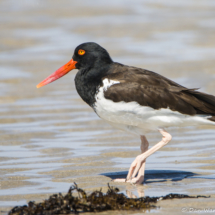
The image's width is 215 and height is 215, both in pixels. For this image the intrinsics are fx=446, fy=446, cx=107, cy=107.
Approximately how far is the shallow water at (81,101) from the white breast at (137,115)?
0.65 m

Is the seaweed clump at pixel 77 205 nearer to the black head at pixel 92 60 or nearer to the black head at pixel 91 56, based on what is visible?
the black head at pixel 92 60

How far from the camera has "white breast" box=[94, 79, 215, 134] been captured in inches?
218

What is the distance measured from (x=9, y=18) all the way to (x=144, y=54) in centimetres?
593

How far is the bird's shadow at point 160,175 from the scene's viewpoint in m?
5.59

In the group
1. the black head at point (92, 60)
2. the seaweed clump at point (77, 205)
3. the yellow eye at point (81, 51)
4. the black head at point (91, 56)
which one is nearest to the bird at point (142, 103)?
the black head at point (92, 60)

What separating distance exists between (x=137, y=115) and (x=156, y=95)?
34cm

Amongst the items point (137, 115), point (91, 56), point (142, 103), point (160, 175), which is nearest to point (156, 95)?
point (142, 103)

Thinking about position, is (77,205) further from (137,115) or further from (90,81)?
(90,81)

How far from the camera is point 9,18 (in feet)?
53.9

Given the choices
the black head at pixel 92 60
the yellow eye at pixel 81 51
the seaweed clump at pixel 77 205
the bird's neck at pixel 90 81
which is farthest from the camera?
the yellow eye at pixel 81 51

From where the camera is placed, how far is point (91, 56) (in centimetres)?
614

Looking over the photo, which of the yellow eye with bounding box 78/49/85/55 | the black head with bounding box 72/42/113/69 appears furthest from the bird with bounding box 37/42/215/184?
the yellow eye with bounding box 78/49/85/55

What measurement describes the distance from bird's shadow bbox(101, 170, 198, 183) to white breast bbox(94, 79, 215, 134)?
23.8 inches

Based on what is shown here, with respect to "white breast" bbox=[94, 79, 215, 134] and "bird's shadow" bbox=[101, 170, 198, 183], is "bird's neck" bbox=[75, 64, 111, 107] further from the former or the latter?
"bird's shadow" bbox=[101, 170, 198, 183]
